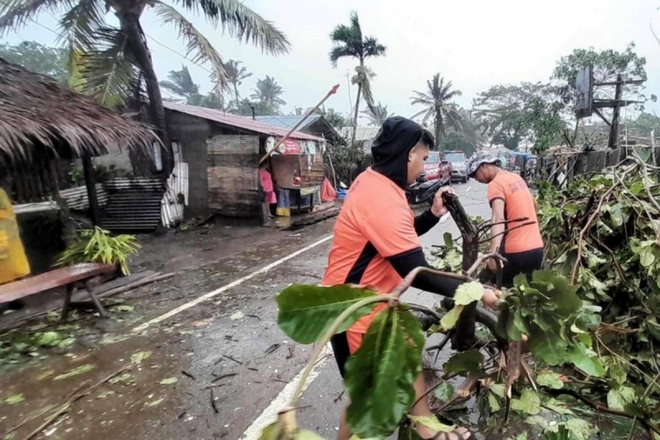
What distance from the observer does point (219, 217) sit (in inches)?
458

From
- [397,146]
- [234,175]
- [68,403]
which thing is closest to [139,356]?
[68,403]

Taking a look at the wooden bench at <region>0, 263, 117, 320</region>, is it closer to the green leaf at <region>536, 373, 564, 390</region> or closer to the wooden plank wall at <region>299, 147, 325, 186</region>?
the green leaf at <region>536, 373, 564, 390</region>

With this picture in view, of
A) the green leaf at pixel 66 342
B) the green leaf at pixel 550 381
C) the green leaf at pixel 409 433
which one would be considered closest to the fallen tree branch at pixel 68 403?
the green leaf at pixel 66 342

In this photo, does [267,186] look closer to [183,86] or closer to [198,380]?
[198,380]

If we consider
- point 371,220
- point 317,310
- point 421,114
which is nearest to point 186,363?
point 371,220

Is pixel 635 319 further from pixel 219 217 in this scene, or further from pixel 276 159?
pixel 276 159

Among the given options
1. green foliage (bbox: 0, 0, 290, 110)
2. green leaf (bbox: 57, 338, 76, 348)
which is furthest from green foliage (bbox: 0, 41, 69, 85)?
green leaf (bbox: 57, 338, 76, 348)

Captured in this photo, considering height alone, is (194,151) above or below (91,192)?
above

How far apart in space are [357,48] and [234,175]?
11.8 metres

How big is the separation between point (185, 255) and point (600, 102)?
32.3 ft

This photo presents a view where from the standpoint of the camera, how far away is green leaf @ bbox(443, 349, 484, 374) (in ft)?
5.13

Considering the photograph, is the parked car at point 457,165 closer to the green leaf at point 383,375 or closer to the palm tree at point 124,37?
the palm tree at point 124,37

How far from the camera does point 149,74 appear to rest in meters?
10.4

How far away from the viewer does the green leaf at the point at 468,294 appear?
3.42 feet
